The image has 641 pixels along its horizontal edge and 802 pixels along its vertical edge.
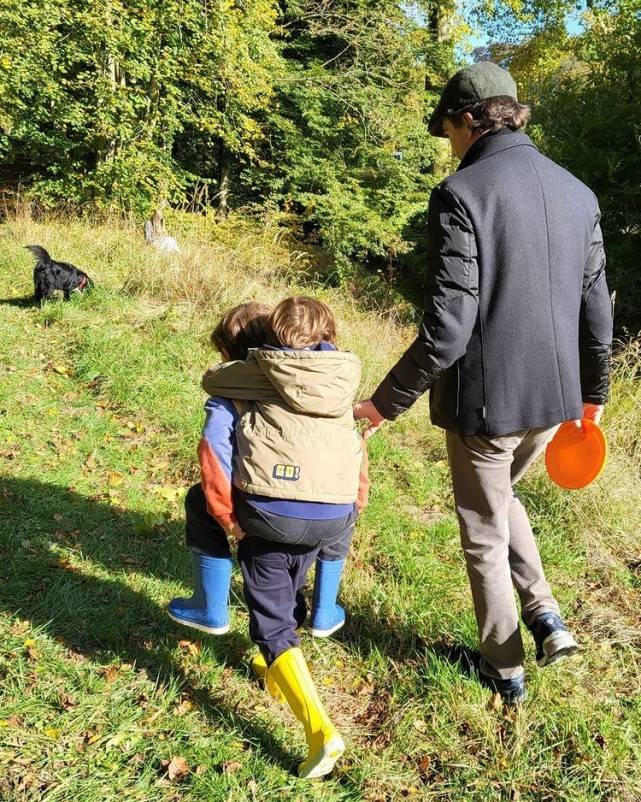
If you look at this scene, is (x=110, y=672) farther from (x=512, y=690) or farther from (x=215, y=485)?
(x=512, y=690)

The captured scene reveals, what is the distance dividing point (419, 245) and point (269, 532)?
12423 millimetres

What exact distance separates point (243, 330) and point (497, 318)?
2.93 ft

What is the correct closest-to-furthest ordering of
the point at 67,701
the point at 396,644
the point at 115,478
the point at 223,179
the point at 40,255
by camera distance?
the point at 67,701
the point at 396,644
the point at 115,478
the point at 40,255
the point at 223,179

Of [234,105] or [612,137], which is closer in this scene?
[612,137]

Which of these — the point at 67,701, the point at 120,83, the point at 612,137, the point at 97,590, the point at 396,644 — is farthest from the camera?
the point at 120,83

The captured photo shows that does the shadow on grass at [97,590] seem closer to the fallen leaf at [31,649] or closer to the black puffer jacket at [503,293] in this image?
the fallen leaf at [31,649]

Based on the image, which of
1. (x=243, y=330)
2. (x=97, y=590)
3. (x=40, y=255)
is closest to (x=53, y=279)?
(x=40, y=255)

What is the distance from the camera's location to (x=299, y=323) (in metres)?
2.20

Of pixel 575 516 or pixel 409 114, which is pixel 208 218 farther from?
pixel 575 516

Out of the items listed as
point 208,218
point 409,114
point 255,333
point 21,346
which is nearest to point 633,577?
point 255,333

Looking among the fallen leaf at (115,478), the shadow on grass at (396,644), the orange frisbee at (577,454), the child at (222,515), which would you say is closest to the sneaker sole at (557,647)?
the shadow on grass at (396,644)

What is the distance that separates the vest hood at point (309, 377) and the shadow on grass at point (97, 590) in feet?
4.27

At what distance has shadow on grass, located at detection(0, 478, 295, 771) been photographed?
2783 millimetres

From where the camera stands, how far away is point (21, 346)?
20.5 feet
